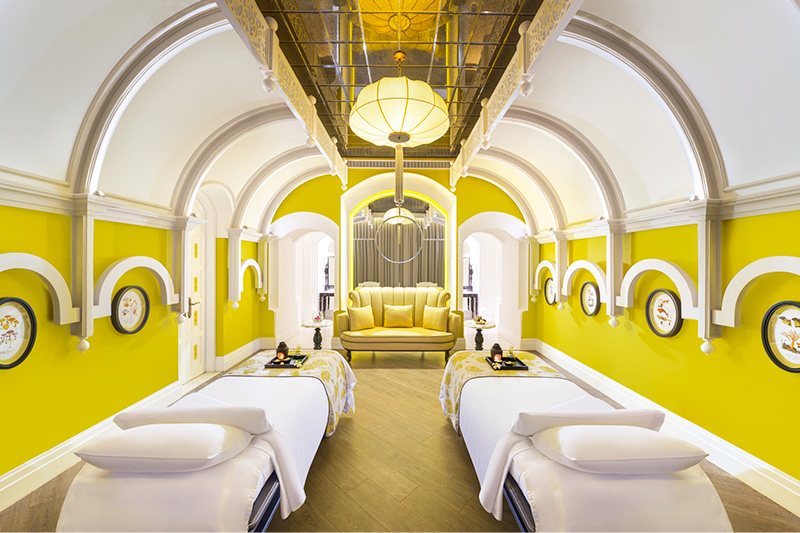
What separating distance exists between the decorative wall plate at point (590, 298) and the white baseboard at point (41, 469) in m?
5.67

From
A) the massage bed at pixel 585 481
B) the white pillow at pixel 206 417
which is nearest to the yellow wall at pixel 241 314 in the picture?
the white pillow at pixel 206 417

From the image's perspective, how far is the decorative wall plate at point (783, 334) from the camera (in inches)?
91.8

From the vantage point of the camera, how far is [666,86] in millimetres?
2678

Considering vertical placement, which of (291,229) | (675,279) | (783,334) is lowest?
(783,334)

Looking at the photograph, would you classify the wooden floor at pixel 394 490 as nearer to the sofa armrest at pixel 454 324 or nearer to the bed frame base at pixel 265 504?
the bed frame base at pixel 265 504

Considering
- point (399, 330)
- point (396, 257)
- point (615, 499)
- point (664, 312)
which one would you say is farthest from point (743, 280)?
point (396, 257)

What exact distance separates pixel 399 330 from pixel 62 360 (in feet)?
14.4

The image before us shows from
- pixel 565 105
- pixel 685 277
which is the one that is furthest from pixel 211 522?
pixel 565 105

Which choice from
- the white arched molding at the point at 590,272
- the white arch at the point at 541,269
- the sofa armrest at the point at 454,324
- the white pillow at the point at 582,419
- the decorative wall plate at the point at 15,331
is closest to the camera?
the white pillow at the point at 582,419

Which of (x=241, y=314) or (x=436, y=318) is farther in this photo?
(x=436, y=318)

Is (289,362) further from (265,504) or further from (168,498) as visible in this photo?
(168,498)

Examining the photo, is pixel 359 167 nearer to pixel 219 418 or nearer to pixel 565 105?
pixel 565 105

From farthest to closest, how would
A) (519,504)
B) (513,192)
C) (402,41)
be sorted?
(513,192) < (402,41) < (519,504)

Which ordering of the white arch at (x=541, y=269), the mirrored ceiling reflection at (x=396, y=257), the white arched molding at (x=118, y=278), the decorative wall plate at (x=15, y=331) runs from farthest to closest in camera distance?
the mirrored ceiling reflection at (x=396, y=257) < the white arch at (x=541, y=269) < the white arched molding at (x=118, y=278) < the decorative wall plate at (x=15, y=331)
